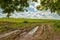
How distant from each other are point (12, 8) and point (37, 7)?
7680 mm

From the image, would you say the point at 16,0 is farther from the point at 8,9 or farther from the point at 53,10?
the point at 53,10

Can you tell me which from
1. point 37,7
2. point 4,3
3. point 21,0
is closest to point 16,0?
point 21,0

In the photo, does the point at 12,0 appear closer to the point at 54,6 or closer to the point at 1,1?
the point at 1,1

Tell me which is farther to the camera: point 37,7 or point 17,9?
point 37,7

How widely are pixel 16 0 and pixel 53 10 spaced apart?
13.7m

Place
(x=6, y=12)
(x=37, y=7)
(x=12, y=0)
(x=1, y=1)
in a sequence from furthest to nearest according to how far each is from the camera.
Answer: (x=37, y=7) < (x=6, y=12) < (x=12, y=0) < (x=1, y=1)

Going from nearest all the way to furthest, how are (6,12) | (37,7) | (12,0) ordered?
(12,0) < (6,12) < (37,7)

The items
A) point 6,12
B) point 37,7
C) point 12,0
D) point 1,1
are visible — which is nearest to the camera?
point 1,1

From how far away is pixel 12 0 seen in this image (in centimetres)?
2531

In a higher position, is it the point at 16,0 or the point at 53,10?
the point at 16,0

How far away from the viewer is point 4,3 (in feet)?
77.2

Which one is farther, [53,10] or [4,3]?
[53,10]

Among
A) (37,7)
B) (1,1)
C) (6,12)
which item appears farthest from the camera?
(37,7)

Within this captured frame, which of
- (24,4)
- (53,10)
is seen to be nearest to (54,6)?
(53,10)
